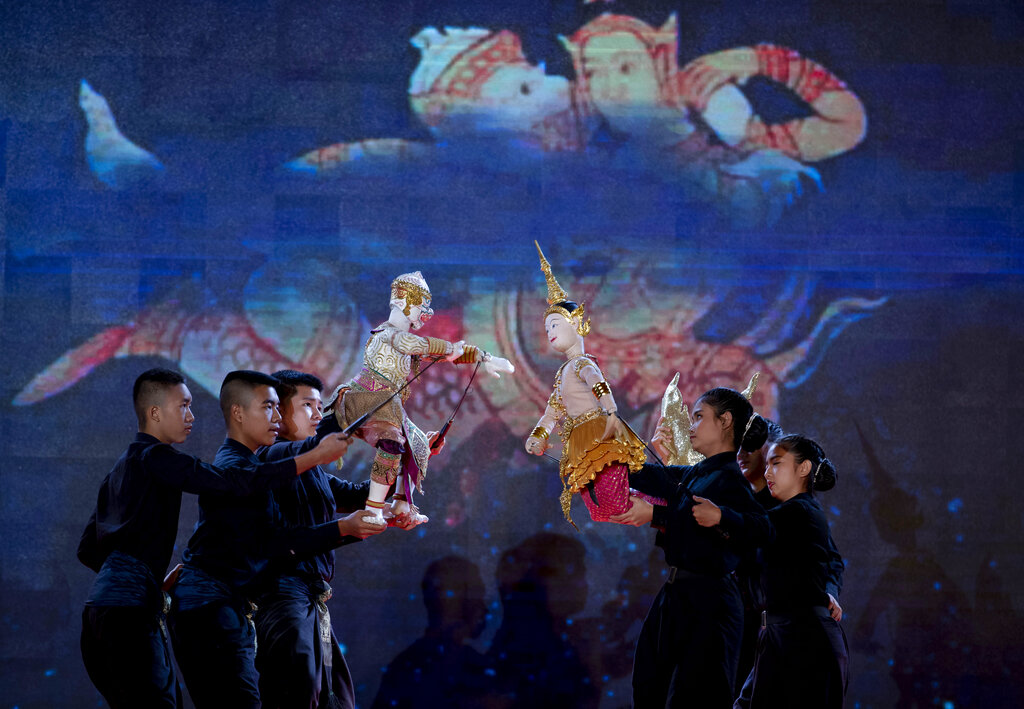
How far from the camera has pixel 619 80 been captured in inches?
230

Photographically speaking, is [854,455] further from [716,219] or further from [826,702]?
[826,702]

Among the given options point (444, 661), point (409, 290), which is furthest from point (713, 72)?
point (444, 661)

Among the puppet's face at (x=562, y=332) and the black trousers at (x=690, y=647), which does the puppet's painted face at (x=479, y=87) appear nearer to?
the puppet's face at (x=562, y=332)

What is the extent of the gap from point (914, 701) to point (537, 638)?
86.0 inches

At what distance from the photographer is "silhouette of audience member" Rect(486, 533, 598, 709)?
5.59m

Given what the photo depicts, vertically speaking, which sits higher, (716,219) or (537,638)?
(716,219)

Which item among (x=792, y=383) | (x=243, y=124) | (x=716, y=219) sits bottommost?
(x=792, y=383)

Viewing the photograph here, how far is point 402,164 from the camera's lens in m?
5.77

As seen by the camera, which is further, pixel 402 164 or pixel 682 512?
pixel 402 164

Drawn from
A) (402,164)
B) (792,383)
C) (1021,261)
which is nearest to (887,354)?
(792,383)

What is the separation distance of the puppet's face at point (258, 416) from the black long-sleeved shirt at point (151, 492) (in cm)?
23

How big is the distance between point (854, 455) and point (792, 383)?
1.80 ft

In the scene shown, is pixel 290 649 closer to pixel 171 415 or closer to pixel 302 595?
pixel 302 595

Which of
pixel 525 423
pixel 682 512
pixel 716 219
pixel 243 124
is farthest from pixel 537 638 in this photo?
pixel 243 124
